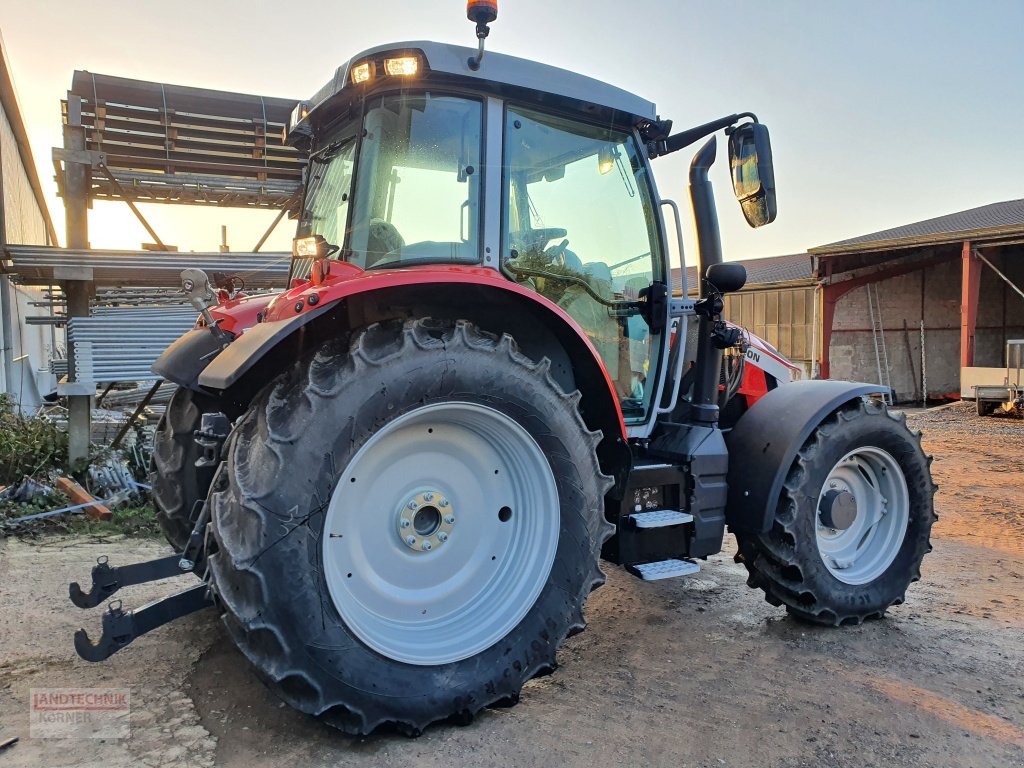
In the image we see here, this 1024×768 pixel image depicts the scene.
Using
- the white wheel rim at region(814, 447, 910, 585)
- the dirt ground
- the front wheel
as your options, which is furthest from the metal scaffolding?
the white wheel rim at region(814, 447, 910, 585)

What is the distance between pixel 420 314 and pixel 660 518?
1.38 metres

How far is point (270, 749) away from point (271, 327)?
135 cm

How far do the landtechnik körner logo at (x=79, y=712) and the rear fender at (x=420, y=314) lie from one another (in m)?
1.19

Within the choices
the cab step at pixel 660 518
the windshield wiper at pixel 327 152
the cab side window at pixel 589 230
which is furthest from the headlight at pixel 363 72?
the cab step at pixel 660 518

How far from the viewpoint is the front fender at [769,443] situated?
332 centimetres

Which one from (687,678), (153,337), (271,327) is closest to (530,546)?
(687,678)

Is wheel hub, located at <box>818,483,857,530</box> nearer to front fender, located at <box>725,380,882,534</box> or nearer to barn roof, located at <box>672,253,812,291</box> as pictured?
front fender, located at <box>725,380,882,534</box>

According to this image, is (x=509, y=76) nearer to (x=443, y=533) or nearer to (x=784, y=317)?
(x=443, y=533)

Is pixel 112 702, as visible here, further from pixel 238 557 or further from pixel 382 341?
pixel 382 341

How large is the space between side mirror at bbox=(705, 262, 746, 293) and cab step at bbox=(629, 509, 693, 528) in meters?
1.04

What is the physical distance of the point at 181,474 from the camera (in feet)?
11.1

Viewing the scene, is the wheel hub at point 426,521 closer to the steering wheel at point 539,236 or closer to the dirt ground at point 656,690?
the dirt ground at point 656,690

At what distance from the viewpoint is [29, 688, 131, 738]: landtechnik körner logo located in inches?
95.4

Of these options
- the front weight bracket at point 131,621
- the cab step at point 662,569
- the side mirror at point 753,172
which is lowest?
the cab step at point 662,569
